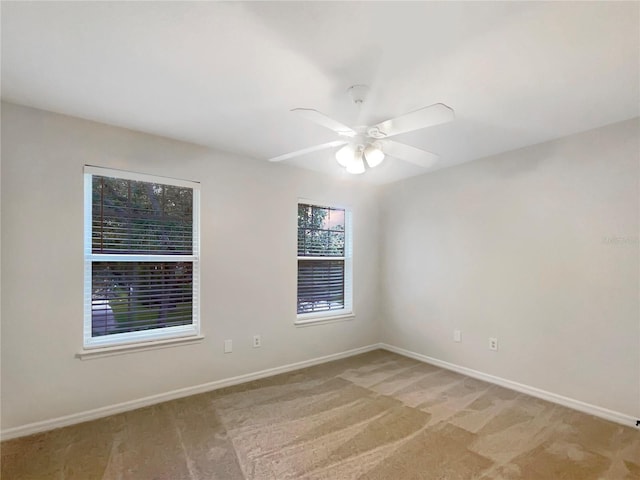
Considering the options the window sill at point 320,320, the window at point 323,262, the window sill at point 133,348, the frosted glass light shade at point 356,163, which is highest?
the frosted glass light shade at point 356,163

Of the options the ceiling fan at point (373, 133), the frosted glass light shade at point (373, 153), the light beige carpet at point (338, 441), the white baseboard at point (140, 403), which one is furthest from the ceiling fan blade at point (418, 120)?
the white baseboard at point (140, 403)

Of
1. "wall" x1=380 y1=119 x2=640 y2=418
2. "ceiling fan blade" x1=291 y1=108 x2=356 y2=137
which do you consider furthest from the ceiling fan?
"wall" x1=380 y1=119 x2=640 y2=418

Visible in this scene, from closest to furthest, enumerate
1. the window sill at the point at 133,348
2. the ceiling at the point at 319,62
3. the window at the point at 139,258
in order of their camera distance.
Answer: the ceiling at the point at 319,62 → the window sill at the point at 133,348 → the window at the point at 139,258

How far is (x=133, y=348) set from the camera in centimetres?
272

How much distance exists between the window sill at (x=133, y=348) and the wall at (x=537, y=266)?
2678 mm

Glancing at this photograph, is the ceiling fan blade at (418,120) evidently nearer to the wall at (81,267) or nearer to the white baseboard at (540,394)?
the wall at (81,267)

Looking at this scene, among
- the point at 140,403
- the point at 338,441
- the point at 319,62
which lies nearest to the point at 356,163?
the point at 319,62

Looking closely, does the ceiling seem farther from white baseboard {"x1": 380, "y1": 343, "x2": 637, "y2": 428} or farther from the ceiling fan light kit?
white baseboard {"x1": 380, "y1": 343, "x2": 637, "y2": 428}

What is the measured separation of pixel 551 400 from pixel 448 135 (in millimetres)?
2518

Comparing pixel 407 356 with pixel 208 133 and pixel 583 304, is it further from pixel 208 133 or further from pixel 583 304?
pixel 208 133

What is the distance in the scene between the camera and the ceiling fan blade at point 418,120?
5.37 ft

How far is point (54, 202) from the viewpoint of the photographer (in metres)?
2.46

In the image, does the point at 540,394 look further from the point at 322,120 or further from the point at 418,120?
the point at 322,120

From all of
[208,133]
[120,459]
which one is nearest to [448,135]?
[208,133]
